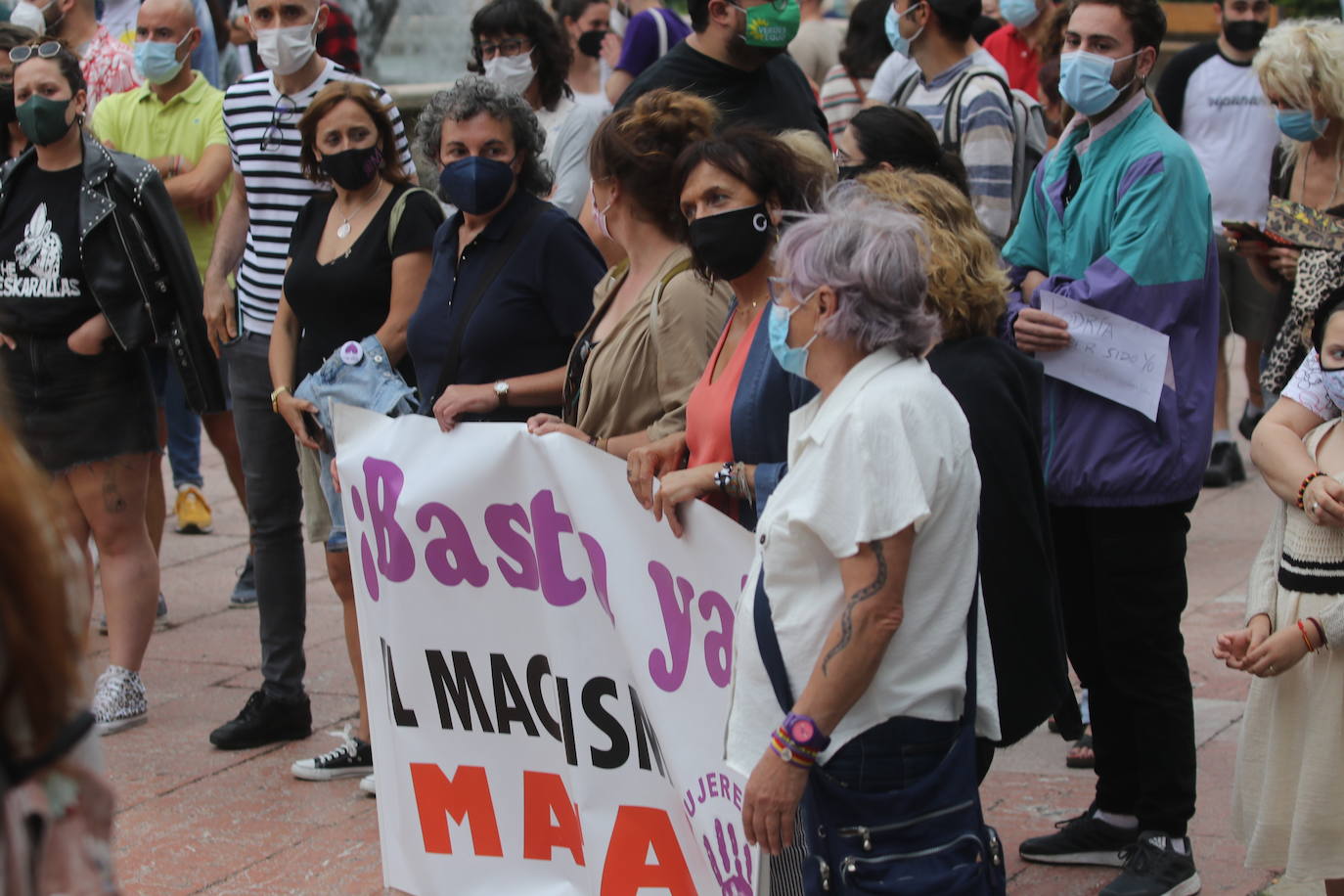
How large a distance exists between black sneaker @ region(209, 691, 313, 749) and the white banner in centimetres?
129

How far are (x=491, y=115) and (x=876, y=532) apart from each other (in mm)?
2281

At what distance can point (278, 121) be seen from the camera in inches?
215

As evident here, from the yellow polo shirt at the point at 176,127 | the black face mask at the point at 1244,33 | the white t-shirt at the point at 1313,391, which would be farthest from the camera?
the black face mask at the point at 1244,33

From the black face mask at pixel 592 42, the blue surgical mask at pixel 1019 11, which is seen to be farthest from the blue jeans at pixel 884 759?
the black face mask at pixel 592 42

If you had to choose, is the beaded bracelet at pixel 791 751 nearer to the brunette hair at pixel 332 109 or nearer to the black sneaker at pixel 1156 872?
the black sneaker at pixel 1156 872

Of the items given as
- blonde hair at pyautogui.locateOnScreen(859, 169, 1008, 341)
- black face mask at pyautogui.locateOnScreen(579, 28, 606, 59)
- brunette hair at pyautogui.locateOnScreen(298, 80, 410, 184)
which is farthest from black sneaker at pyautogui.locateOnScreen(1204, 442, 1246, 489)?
blonde hair at pyautogui.locateOnScreen(859, 169, 1008, 341)

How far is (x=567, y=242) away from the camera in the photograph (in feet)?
14.8

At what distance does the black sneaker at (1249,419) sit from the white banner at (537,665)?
5.06 meters

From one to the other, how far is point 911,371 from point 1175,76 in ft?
21.2

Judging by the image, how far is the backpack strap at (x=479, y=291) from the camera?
4.44 m

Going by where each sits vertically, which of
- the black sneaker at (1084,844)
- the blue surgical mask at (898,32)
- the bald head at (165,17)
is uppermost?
the bald head at (165,17)

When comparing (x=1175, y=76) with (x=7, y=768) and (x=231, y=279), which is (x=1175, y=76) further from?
(x=7, y=768)

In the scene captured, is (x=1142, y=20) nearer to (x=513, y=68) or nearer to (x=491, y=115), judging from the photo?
(x=491, y=115)

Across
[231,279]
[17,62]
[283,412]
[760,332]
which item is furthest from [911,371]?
[231,279]
